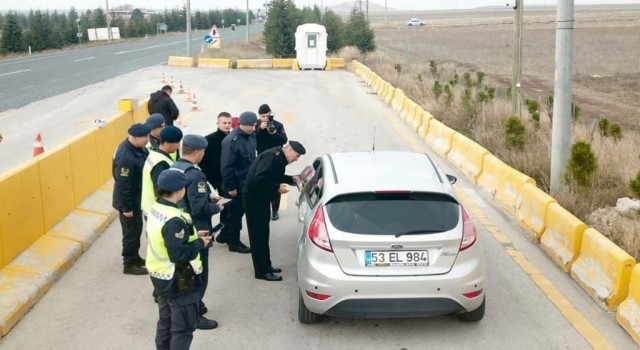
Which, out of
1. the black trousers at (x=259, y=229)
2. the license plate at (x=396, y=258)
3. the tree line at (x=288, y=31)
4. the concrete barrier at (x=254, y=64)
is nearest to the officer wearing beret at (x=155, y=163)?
the black trousers at (x=259, y=229)

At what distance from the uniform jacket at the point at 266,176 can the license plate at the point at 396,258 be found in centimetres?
Answer: 183

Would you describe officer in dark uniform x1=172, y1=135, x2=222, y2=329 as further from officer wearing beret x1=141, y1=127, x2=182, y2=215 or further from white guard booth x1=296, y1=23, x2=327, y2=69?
white guard booth x1=296, y1=23, x2=327, y2=69

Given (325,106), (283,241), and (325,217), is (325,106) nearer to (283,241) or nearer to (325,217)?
(283,241)

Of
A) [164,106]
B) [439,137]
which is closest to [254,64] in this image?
[439,137]

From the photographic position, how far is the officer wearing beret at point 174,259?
16.9ft

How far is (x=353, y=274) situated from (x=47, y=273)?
3517 mm

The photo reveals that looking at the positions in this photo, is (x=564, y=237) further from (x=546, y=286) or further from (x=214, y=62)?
(x=214, y=62)

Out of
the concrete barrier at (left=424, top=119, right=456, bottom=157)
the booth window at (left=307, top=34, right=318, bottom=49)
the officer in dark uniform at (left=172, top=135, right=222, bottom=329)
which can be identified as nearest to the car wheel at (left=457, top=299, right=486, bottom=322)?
the officer in dark uniform at (left=172, top=135, right=222, bottom=329)

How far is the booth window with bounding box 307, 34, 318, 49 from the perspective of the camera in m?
40.2

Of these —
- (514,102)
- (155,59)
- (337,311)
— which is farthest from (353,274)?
(155,59)

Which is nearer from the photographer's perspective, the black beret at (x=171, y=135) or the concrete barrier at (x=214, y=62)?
the black beret at (x=171, y=135)

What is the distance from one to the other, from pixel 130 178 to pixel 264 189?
142 centimetres

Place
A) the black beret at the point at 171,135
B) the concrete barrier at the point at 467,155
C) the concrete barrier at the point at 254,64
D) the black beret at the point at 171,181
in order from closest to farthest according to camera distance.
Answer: the black beret at the point at 171,181, the black beret at the point at 171,135, the concrete barrier at the point at 467,155, the concrete barrier at the point at 254,64

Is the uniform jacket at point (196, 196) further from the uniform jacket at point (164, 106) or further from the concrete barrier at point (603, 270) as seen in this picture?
the uniform jacket at point (164, 106)
